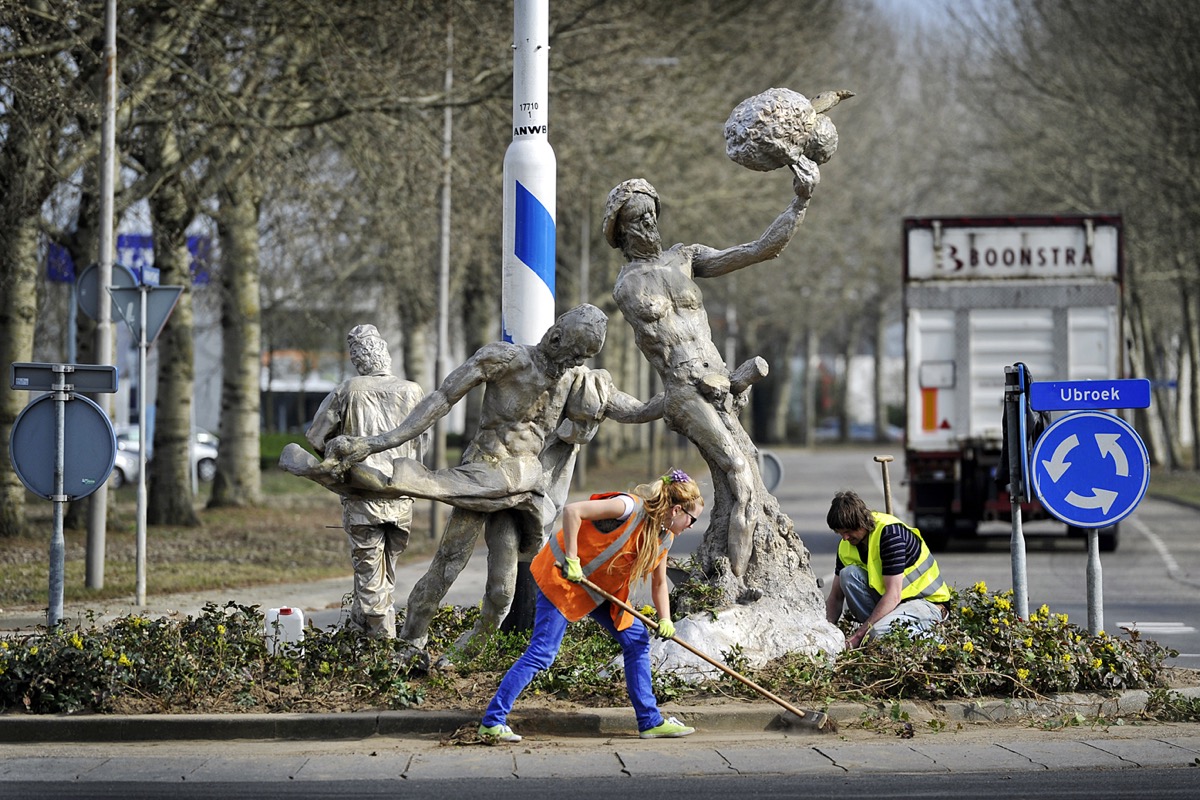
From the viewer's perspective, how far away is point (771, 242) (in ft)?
30.6

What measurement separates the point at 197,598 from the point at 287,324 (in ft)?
95.7

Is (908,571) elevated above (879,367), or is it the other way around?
(879,367)

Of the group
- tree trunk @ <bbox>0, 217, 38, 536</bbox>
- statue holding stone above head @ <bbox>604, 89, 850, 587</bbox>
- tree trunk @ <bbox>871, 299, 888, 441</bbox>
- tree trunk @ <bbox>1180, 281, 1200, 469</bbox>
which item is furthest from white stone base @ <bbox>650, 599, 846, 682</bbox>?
tree trunk @ <bbox>871, 299, 888, 441</bbox>

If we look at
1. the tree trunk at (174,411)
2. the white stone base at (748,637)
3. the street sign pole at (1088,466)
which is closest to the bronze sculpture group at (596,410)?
the white stone base at (748,637)

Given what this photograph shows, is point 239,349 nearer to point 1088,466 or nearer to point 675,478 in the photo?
point 1088,466

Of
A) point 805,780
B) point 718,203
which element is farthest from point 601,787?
point 718,203

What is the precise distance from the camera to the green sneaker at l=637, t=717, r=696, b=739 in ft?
25.8

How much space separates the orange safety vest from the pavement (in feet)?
2.29

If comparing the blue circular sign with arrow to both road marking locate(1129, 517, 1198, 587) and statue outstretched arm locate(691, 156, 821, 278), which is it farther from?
road marking locate(1129, 517, 1198, 587)

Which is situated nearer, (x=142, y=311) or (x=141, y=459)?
(x=142, y=311)

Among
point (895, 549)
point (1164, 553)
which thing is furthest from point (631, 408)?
point (1164, 553)

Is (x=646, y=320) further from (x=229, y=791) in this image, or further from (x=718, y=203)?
(x=718, y=203)

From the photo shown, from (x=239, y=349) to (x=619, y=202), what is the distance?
15.0 metres

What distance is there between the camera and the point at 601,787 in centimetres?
681
